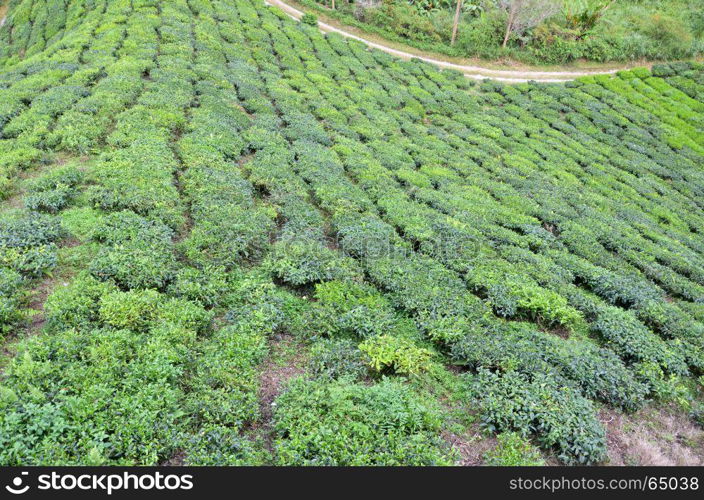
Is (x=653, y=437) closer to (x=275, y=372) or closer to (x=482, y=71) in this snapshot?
(x=275, y=372)

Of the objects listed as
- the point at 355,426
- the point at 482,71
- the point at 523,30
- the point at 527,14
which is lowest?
the point at 355,426

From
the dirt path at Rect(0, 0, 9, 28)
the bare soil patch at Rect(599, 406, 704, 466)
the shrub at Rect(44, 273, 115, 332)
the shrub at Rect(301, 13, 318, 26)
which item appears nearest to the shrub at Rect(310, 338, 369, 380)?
the shrub at Rect(44, 273, 115, 332)

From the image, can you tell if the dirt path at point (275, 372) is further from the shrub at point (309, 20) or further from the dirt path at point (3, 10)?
the dirt path at point (3, 10)

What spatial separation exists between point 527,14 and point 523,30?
134cm

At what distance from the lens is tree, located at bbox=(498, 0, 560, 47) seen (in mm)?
37062

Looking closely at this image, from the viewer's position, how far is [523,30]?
127ft

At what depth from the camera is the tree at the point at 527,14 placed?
37062 millimetres

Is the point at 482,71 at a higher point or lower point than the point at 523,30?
lower

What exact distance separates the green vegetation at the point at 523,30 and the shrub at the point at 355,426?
3645 centimetres

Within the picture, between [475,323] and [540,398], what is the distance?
8.47ft

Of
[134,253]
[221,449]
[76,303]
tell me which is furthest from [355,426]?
[134,253]

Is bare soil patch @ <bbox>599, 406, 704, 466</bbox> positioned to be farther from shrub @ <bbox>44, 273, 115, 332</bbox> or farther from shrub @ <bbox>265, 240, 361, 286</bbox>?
shrub @ <bbox>44, 273, 115, 332</bbox>

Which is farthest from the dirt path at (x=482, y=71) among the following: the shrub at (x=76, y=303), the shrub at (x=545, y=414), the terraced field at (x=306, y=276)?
the shrub at (x=76, y=303)
